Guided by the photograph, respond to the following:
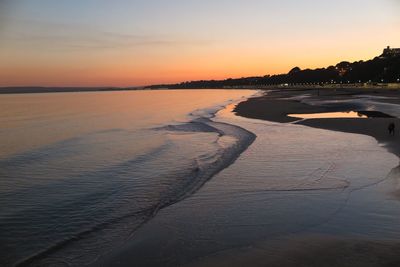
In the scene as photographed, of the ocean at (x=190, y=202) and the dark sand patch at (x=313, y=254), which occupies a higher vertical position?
the dark sand patch at (x=313, y=254)

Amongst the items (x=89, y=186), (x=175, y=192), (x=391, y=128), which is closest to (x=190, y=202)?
(x=175, y=192)

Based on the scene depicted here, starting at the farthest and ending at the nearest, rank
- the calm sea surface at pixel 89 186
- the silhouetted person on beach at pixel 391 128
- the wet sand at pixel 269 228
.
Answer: the silhouetted person on beach at pixel 391 128
the calm sea surface at pixel 89 186
the wet sand at pixel 269 228

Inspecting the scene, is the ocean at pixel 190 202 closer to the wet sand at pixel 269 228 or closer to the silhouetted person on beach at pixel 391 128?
the wet sand at pixel 269 228

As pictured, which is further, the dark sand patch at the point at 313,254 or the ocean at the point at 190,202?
the ocean at the point at 190,202

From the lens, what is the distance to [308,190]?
38.3ft

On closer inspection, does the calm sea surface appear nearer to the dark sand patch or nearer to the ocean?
the ocean

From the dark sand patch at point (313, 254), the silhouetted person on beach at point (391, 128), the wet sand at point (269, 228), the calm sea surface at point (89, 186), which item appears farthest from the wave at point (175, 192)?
the silhouetted person on beach at point (391, 128)

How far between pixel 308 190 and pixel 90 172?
330 inches

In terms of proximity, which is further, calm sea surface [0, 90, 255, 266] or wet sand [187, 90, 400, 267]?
calm sea surface [0, 90, 255, 266]

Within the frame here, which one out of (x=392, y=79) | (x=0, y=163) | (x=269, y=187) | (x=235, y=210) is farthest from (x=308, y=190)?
(x=392, y=79)

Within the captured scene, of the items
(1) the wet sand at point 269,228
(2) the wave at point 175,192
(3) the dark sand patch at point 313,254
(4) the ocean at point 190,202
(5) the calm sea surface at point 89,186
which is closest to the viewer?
(3) the dark sand patch at point 313,254

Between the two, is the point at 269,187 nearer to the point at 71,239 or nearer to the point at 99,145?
the point at 71,239

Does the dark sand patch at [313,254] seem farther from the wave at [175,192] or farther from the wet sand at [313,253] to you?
the wave at [175,192]

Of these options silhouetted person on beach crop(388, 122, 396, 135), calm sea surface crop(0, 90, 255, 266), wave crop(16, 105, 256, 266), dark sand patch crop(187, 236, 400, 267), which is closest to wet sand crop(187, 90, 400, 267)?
dark sand patch crop(187, 236, 400, 267)
